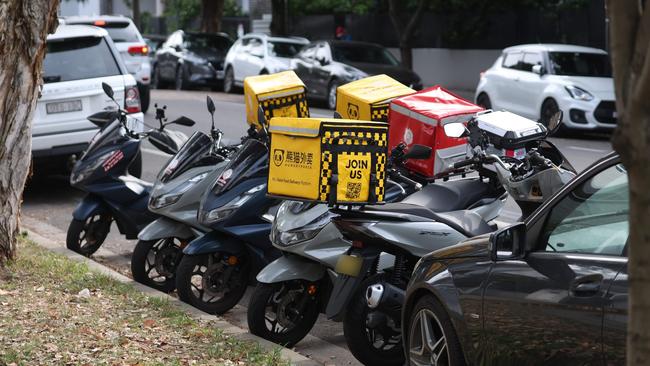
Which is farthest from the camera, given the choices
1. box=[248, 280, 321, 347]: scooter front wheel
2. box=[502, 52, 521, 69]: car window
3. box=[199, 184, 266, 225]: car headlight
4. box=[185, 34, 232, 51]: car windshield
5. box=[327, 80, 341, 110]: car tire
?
box=[185, 34, 232, 51]: car windshield

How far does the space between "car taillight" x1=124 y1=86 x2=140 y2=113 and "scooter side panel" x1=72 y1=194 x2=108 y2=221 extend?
359 cm

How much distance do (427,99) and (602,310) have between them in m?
3.38

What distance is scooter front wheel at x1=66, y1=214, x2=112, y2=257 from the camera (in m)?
10.2

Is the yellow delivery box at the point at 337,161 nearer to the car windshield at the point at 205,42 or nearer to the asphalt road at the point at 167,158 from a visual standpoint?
the asphalt road at the point at 167,158

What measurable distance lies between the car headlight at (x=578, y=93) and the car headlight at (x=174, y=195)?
13.2 metres

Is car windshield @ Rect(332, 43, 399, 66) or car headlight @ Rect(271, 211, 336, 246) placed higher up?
car headlight @ Rect(271, 211, 336, 246)

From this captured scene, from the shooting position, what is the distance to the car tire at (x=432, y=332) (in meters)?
5.47

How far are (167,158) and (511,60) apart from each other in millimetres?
8555

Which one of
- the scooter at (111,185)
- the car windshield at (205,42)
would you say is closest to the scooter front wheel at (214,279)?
the scooter at (111,185)

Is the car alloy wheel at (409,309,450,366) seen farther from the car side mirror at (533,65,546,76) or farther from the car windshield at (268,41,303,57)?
the car windshield at (268,41,303,57)

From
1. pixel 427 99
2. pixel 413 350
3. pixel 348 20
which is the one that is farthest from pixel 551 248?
pixel 348 20

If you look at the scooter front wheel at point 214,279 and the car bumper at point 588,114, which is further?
the car bumper at point 588,114

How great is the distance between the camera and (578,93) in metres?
20.9

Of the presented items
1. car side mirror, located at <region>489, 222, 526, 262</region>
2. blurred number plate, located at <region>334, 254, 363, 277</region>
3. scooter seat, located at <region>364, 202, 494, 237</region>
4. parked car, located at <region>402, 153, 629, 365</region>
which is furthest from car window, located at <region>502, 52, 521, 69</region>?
car side mirror, located at <region>489, 222, 526, 262</region>
